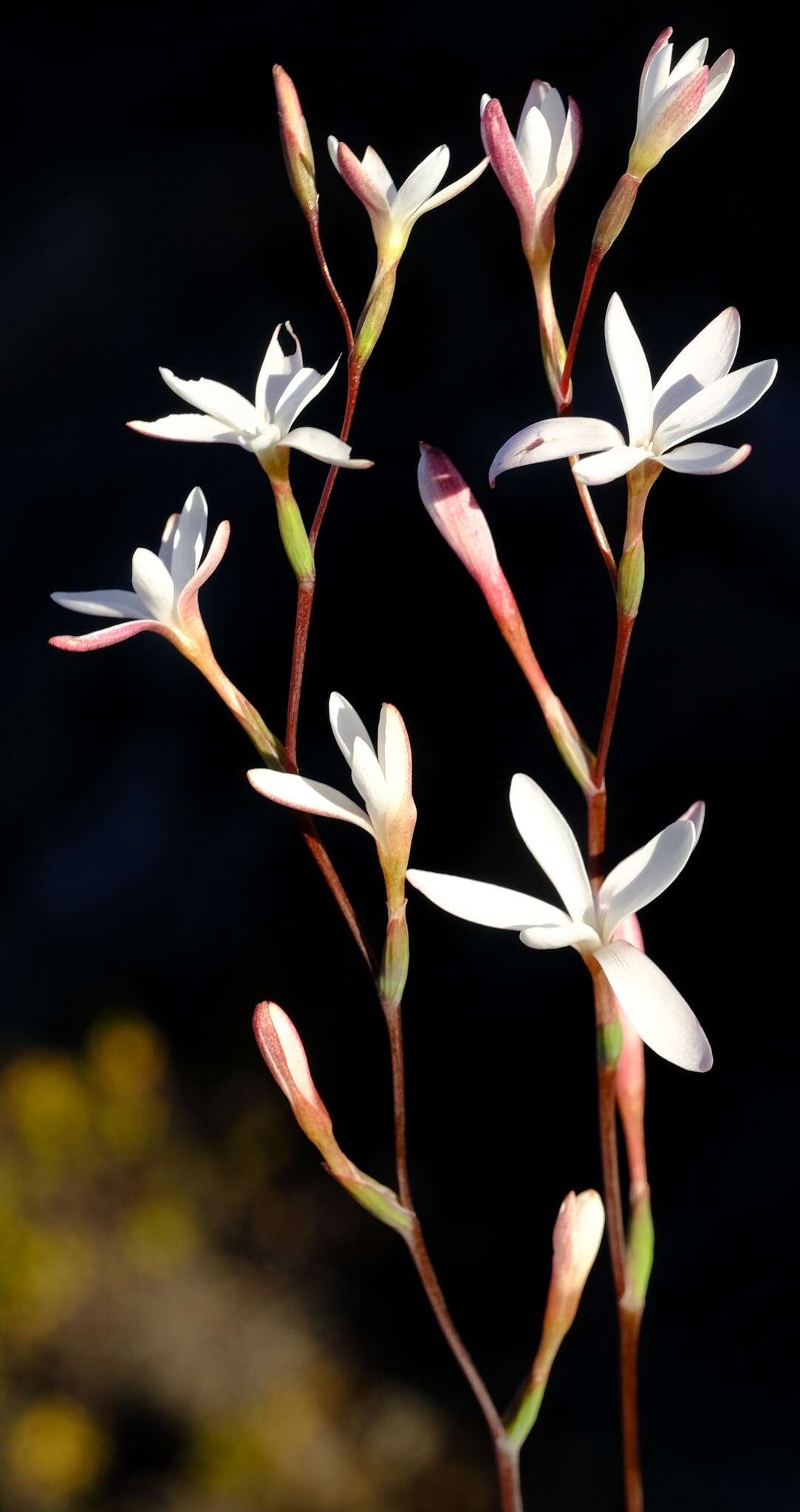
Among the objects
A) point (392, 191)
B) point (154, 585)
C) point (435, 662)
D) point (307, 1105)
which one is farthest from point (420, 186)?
point (435, 662)

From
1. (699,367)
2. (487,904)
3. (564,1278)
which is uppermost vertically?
(699,367)

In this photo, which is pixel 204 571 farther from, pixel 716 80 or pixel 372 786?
pixel 716 80

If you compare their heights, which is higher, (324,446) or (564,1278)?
(324,446)

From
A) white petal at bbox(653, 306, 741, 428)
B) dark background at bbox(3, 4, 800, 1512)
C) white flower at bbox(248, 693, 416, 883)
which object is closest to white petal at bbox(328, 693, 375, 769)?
white flower at bbox(248, 693, 416, 883)

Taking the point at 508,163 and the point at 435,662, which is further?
the point at 435,662

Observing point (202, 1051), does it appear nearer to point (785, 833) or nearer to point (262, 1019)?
point (785, 833)

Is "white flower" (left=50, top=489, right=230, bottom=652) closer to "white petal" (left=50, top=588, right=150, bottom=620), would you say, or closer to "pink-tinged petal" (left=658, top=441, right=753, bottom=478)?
"white petal" (left=50, top=588, right=150, bottom=620)

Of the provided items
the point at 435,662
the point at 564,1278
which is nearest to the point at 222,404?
the point at 564,1278

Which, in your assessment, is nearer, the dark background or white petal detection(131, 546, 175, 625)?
white petal detection(131, 546, 175, 625)
